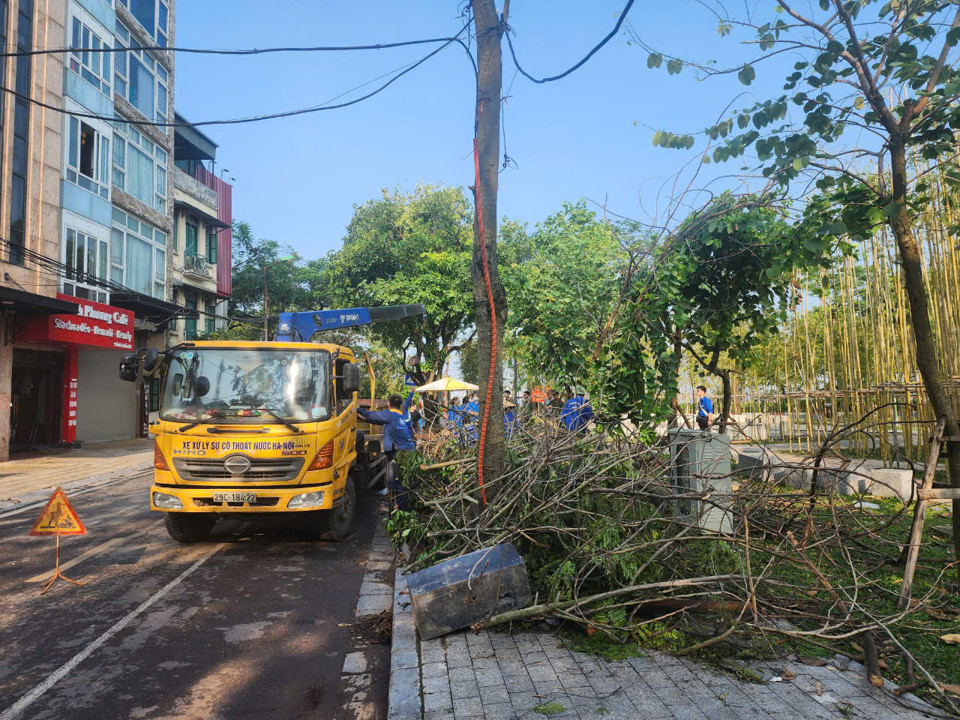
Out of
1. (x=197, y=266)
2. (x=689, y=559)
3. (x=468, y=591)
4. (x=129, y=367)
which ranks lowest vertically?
(x=468, y=591)

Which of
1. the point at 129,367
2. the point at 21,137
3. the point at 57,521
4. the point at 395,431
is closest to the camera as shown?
the point at 57,521

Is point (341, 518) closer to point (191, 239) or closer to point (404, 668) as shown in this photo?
point (404, 668)

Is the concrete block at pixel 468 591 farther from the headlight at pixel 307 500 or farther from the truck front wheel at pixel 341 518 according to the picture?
the truck front wheel at pixel 341 518

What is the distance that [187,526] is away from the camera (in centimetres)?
812

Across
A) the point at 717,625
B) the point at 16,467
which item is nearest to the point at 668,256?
the point at 717,625

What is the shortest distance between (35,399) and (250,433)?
59.8ft

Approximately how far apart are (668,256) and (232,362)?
220 inches

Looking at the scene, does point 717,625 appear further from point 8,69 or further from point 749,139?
point 8,69

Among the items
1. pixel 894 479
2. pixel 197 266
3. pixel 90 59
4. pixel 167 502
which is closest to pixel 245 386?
pixel 167 502

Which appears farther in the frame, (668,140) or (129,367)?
(129,367)

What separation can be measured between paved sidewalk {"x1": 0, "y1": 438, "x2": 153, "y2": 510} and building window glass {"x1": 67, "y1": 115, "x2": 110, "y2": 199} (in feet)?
27.3

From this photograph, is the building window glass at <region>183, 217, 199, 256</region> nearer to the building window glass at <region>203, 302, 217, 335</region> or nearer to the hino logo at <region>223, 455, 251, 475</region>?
the building window glass at <region>203, 302, 217, 335</region>

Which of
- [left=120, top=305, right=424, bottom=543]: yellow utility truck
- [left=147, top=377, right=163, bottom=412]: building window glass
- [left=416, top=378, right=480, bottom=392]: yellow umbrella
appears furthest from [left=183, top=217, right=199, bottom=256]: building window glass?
[left=120, top=305, right=424, bottom=543]: yellow utility truck

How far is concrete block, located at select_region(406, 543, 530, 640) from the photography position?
4.78m
